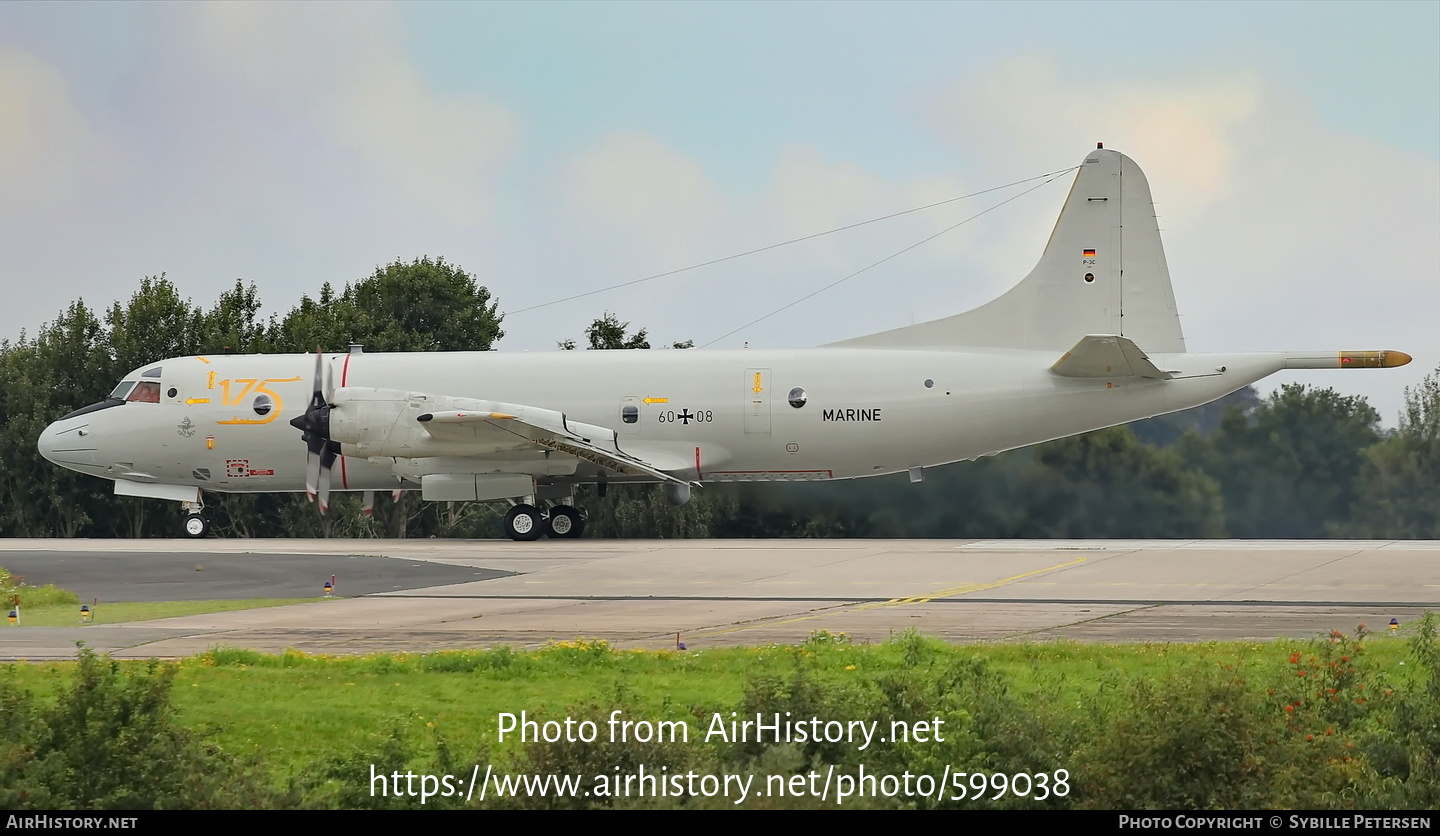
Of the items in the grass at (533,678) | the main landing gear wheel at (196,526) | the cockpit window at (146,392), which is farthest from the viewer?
the main landing gear wheel at (196,526)

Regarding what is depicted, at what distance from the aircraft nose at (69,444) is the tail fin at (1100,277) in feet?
71.2

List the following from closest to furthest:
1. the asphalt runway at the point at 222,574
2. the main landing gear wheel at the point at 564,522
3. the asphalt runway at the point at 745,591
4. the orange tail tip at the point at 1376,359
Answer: the asphalt runway at the point at 745,591 < the asphalt runway at the point at 222,574 < the orange tail tip at the point at 1376,359 < the main landing gear wheel at the point at 564,522

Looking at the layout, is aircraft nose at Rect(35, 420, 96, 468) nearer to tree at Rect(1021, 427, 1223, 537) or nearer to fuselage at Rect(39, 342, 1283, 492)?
fuselage at Rect(39, 342, 1283, 492)

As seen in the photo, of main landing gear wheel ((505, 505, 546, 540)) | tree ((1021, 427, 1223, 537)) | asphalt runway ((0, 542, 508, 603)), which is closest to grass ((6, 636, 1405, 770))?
asphalt runway ((0, 542, 508, 603))

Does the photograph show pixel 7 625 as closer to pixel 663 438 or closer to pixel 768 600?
pixel 768 600

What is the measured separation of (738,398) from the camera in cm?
3152

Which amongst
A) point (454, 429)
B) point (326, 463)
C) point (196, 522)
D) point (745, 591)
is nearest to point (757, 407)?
point (454, 429)

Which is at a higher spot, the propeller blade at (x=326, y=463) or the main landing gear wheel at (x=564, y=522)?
the propeller blade at (x=326, y=463)

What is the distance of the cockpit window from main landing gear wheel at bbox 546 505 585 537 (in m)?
9.98

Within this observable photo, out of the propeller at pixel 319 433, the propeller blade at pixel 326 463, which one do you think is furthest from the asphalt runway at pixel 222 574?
the propeller at pixel 319 433

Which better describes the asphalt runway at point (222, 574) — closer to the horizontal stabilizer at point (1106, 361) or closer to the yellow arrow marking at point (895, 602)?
the yellow arrow marking at point (895, 602)

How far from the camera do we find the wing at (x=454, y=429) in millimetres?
29422

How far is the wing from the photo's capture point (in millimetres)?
29422

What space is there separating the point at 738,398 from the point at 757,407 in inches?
18.6
